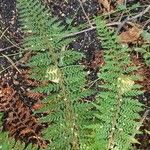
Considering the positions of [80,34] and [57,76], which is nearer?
[57,76]

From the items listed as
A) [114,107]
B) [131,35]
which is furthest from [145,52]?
[114,107]

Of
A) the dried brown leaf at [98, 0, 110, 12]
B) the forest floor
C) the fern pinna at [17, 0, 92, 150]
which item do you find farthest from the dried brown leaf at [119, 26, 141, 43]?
the fern pinna at [17, 0, 92, 150]

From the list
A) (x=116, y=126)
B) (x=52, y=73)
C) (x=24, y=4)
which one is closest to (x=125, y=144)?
(x=116, y=126)

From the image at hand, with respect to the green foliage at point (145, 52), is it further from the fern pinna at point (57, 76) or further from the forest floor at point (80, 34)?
the fern pinna at point (57, 76)

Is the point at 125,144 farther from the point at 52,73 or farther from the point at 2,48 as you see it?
the point at 2,48

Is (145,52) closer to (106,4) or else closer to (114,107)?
(106,4)

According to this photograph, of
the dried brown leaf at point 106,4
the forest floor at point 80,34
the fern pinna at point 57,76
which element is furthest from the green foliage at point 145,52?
the fern pinna at point 57,76

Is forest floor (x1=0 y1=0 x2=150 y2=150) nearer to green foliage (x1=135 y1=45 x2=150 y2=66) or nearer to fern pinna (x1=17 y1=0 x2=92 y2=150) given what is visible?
green foliage (x1=135 y1=45 x2=150 y2=66)
